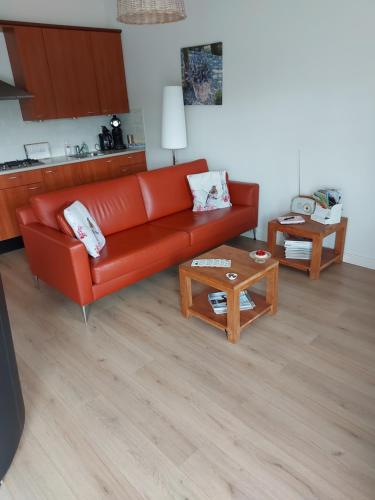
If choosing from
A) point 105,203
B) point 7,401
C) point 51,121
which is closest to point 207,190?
point 105,203

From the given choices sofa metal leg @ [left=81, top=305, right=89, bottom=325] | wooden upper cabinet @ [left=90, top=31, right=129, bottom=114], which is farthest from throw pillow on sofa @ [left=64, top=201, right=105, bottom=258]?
wooden upper cabinet @ [left=90, top=31, right=129, bottom=114]

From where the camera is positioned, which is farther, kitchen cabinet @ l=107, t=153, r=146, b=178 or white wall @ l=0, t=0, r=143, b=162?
kitchen cabinet @ l=107, t=153, r=146, b=178

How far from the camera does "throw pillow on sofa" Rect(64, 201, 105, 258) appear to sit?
2484mm

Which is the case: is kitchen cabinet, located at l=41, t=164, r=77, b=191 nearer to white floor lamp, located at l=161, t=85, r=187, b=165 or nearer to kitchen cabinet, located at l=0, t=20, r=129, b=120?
kitchen cabinet, located at l=0, t=20, r=129, b=120

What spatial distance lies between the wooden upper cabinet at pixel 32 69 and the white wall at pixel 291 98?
4.12 ft

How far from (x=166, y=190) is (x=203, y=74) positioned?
1293 millimetres

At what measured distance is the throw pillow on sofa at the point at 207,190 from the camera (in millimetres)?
3436

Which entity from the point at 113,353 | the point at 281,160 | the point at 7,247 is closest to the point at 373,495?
the point at 113,353

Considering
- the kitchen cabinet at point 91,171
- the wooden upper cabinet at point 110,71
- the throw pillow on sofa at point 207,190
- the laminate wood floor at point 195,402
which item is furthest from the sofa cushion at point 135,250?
the wooden upper cabinet at point 110,71

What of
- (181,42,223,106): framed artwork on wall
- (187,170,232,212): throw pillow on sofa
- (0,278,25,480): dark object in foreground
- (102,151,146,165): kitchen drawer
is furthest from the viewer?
(102,151,146,165): kitchen drawer

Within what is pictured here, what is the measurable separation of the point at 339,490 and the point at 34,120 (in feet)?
13.6

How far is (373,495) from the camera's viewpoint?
4.51 ft

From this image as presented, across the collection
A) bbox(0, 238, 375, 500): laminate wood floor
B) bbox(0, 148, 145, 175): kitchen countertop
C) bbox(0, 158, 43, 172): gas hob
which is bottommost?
bbox(0, 238, 375, 500): laminate wood floor

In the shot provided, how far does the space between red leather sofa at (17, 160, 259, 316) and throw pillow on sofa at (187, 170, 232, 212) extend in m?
0.09
